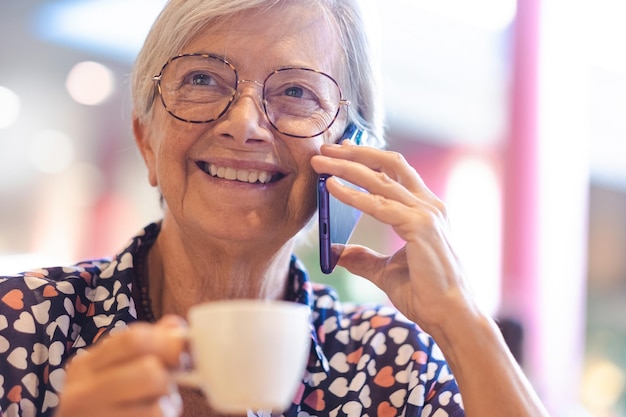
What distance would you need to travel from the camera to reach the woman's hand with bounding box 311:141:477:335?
4.33 ft

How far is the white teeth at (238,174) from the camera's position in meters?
1.45

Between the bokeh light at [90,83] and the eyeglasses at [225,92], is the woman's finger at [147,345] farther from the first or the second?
the bokeh light at [90,83]

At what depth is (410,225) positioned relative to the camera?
52.0 inches

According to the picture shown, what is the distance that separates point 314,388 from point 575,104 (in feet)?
11.3

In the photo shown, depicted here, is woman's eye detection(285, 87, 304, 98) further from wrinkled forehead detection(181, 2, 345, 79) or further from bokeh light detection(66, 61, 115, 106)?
bokeh light detection(66, 61, 115, 106)

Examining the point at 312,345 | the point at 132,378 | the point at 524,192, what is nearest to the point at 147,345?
the point at 132,378

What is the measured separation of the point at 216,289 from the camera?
158 centimetres

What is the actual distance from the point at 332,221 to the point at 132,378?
0.74m

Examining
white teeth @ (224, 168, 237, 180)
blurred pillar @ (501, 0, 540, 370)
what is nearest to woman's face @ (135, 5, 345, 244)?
white teeth @ (224, 168, 237, 180)

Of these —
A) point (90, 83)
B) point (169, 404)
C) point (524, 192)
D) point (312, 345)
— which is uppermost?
point (90, 83)

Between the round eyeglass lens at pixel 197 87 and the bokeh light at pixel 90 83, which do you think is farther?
the bokeh light at pixel 90 83

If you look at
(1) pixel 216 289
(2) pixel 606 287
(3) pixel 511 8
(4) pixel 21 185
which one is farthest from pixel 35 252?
(2) pixel 606 287

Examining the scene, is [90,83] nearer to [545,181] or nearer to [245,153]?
[545,181]

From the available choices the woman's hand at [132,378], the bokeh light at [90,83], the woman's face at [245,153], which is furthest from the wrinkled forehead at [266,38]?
the bokeh light at [90,83]
